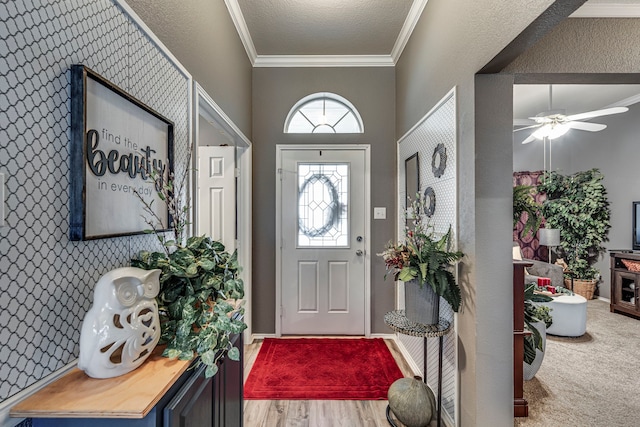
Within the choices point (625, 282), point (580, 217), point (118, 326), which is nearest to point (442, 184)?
point (118, 326)

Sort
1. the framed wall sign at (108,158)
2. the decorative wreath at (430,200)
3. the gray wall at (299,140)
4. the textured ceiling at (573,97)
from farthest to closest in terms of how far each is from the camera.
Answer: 1. the textured ceiling at (573,97)
2. the gray wall at (299,140)
3. the decorative wreath at (430,200)
4. the framed wall sign at (108,158)

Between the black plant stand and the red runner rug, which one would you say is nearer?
the black plant stand

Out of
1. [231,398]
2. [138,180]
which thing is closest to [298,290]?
[231,398]

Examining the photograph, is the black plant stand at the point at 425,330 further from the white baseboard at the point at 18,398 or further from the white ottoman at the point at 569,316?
the white ottoman at the point at 569,316

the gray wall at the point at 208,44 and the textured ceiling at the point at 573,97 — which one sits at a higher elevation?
the textured ceiling at the point at 573,97

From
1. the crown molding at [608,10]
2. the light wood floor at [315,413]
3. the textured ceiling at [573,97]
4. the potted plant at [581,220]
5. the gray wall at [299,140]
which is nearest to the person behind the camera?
the crown molding at [608,10]

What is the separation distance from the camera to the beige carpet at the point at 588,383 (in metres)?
2.04

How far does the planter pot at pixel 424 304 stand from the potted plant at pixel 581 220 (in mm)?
3992

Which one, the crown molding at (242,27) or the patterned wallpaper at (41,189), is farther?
the crown molding at (242,27)

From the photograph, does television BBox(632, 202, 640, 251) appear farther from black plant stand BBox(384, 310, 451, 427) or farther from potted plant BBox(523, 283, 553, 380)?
black plant stand BBox(384, 310, 451, 427)

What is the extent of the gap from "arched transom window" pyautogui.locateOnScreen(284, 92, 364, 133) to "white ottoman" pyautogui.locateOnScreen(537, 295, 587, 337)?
285cm

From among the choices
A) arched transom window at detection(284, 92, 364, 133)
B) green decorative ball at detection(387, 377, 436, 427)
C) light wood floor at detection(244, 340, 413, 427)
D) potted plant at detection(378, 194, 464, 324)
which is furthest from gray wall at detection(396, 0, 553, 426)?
arched transom window at detection(284, 92, 364, 133)

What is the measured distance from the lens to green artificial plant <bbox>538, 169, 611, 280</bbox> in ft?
15.6

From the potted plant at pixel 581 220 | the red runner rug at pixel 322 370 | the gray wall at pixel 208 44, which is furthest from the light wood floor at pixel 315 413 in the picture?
the potted plant at pixel 581 220
